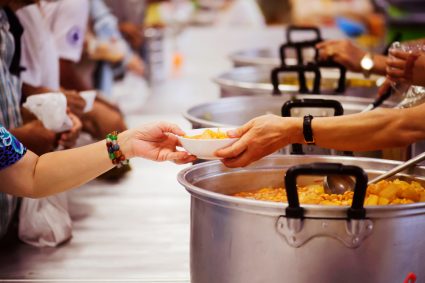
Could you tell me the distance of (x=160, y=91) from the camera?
812cm

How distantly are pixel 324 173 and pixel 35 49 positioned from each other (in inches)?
97.9

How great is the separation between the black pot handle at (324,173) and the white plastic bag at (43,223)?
165 cm

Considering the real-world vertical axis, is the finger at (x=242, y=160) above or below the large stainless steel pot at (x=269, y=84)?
above

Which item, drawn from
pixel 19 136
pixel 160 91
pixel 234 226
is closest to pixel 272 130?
pixel 234 226

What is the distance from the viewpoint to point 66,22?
4.59 metres

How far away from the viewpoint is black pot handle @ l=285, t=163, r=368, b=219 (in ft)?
5.46

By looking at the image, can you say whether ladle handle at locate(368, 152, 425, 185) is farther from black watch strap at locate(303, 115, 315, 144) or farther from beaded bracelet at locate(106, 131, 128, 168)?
beaded bracelet at locate(106, 131, 128, 168)

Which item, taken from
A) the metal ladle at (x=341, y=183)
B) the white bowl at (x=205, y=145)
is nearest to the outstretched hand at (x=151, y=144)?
the white bowl at (x=205, y=145)

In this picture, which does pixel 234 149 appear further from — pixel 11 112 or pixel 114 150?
pixel 11 112

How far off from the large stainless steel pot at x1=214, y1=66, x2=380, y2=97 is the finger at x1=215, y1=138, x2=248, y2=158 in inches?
55.7

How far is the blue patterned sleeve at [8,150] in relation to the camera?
2.22 metres

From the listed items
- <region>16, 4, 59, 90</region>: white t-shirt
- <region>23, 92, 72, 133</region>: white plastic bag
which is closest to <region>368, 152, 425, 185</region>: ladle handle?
<region>23, 92, 72, 133</region>: white plastic bag

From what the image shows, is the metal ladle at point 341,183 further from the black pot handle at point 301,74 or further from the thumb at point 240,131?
the black pot handle at point 301,74

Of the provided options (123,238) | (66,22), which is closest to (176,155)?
(123,238)
